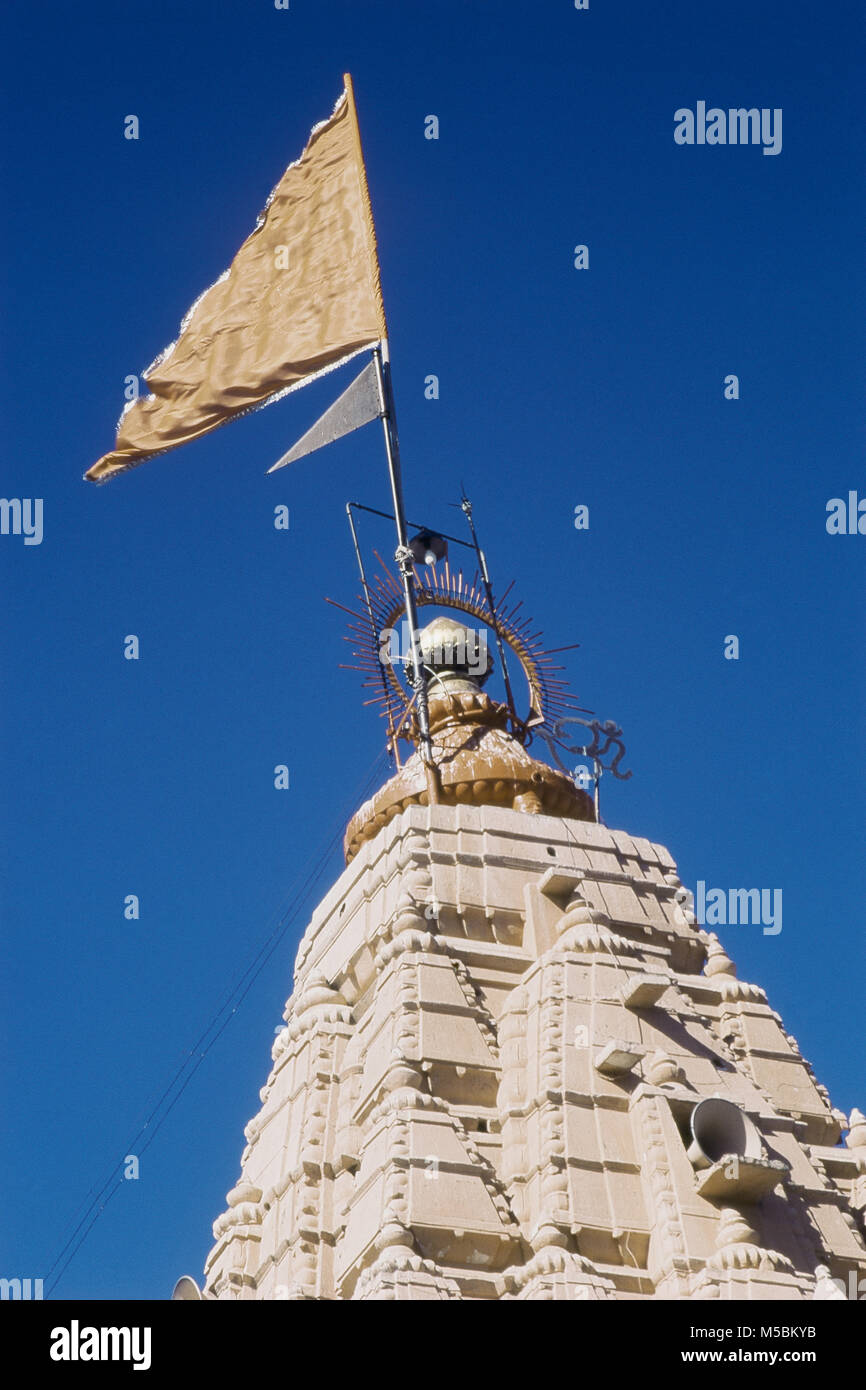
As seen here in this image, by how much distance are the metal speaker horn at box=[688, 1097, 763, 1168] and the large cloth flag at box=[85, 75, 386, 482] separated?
1839cm

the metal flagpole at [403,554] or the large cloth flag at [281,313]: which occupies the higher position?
the large cloth flag at [281,313]

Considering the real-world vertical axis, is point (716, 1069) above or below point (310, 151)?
below

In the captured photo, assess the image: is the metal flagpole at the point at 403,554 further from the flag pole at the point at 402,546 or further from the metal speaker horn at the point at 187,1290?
Result: the metal speaker horn at the point at 187,1290

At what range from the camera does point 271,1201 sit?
32844 millimetres

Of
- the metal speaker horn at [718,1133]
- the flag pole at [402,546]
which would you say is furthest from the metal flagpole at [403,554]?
the metal speaker horn at [718,1133]

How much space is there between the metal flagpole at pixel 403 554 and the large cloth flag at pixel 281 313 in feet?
2.30

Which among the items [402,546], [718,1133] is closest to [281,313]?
[402,546]

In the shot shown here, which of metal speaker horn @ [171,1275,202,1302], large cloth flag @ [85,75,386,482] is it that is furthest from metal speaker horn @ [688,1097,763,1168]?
large cloth flag @ [85,75,386,482]

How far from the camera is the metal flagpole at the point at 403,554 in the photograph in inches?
1524

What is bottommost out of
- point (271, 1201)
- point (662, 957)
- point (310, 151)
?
point (271, 1201)
